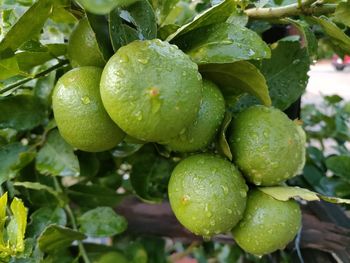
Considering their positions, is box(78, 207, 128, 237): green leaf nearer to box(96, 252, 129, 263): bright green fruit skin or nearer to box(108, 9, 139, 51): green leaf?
box(96, 252, 129, 263): bright green fruit skin

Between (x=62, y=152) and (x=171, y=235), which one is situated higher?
(x=62, y=152)

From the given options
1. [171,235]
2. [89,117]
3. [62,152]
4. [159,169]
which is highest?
[89,117]

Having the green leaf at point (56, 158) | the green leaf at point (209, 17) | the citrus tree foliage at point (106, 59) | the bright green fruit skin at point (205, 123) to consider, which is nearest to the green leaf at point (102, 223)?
the citrus tree foliage at point (106, 59)

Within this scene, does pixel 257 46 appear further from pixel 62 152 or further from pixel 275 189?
pixel 62 152

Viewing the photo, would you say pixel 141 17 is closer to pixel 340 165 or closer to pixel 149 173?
pixel 149 173

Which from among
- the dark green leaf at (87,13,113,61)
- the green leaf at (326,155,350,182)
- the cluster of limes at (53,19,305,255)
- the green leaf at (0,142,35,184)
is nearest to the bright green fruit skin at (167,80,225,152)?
the cluster of limes at (53,19,305,255)

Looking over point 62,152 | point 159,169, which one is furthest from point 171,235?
point 62,152

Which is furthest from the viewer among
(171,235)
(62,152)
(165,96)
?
(171,235)
